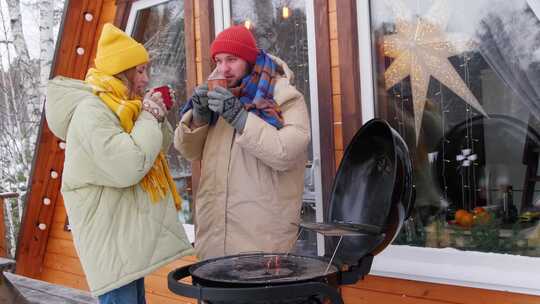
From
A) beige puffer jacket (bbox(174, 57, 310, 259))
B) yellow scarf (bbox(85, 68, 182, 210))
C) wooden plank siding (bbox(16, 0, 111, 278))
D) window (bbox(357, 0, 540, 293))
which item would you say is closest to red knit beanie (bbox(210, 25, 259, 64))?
beige puffer jacket (bbox(174, 57, 310, 259))

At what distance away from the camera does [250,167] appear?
2299mm

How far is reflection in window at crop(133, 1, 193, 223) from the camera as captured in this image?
13.3 feet

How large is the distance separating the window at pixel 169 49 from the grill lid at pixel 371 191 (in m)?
1.76

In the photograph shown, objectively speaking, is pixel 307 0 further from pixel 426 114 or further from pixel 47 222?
pixel 47 222

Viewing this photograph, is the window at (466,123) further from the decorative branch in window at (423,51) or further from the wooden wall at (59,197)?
the wooden wall at (59,197)

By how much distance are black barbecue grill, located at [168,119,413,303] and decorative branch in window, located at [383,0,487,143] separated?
0.54 m

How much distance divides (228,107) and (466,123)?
3.78 feet

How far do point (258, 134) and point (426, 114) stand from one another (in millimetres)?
1015

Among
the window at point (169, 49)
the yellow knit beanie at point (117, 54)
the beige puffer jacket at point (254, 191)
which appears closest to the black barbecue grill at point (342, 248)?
the beige puffer jacket at point (254, 191)

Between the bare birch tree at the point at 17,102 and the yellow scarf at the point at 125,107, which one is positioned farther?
the bare birch tree at the point at 17,102

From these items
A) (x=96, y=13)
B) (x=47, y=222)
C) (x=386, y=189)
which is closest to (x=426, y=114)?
(x=386, y=189)

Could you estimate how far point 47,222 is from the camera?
5180mm

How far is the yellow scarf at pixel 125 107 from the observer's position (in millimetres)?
2203

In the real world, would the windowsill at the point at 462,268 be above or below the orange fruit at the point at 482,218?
below
